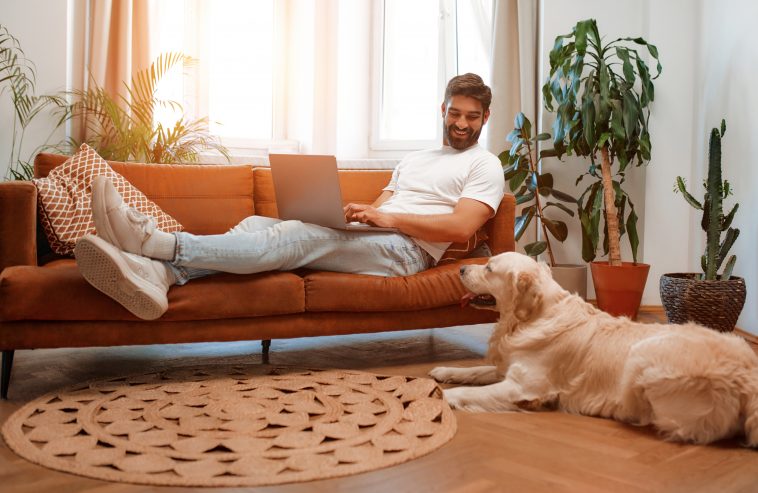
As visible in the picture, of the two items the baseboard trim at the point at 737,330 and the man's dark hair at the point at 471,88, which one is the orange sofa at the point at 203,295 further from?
the baseboard trim at the point at 737,330

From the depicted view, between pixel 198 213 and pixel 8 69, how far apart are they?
1830 millimetres

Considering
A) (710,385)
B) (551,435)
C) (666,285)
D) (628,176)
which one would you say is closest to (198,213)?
(551,435)

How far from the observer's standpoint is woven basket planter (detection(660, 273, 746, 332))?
11.6 feet

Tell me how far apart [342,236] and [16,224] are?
3.73 ft

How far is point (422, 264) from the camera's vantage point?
288cm

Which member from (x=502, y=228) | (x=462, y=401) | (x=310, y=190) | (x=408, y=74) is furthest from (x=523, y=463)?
(x=408, y=74)

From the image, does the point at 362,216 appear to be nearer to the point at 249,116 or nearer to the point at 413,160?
the point at 413,160

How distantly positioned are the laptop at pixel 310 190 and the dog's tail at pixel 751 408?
137 cm

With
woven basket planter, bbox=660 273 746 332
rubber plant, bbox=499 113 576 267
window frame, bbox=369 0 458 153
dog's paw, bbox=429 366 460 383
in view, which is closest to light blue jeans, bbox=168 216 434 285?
dog's paw, bbox=429 366 460 383

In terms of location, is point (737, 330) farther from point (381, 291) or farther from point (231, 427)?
point (231, 427)

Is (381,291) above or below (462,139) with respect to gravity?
below

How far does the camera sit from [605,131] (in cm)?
415

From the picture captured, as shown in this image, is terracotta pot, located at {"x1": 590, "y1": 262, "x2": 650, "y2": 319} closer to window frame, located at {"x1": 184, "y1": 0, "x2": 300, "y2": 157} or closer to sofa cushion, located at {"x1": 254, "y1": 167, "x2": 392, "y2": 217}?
sofa cushion, located at {"x1": 254, "y1": 167, "x2": 392, "y2": 217}

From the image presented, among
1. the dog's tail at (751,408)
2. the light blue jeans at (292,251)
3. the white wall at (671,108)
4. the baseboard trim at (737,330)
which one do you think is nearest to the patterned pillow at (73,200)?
the light blue jeans at (292,251)
